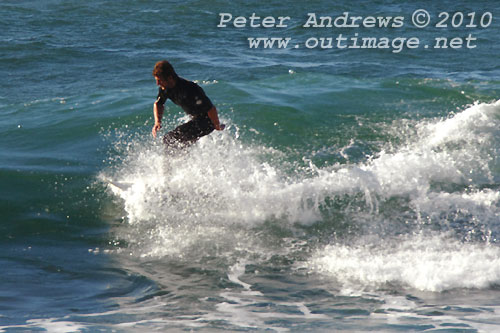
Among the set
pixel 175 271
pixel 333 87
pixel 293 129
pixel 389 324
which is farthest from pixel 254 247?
pixel 333 87

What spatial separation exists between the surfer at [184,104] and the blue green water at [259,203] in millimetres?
450

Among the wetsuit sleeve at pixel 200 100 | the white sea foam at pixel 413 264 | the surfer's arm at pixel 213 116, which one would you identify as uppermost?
the wetsuit sleeve at pixel 200 100

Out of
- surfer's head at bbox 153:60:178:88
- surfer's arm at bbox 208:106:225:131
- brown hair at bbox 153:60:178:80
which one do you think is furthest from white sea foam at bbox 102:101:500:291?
brown hair at bbox 153:60:178:80

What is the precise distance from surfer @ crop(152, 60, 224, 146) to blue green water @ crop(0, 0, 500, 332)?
0.45 meters

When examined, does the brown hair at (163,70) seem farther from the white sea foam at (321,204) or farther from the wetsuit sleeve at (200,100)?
the white sea foam at (321,204)

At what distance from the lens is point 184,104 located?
26.5 feet

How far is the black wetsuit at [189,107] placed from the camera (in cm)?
794

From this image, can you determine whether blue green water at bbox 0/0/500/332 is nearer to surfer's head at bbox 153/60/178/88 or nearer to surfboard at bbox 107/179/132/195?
surfboard at bbox 107/179/132/195

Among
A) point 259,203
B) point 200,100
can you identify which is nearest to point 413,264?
point 259,203

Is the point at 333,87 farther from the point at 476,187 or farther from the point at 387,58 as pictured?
the point at 476,187

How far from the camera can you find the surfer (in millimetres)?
7688

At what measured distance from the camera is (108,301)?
6.16 m

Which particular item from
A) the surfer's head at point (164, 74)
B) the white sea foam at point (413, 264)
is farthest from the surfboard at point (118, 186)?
the white sea foam at point (413, 264)

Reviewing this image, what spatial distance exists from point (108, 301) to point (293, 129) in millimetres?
6676
